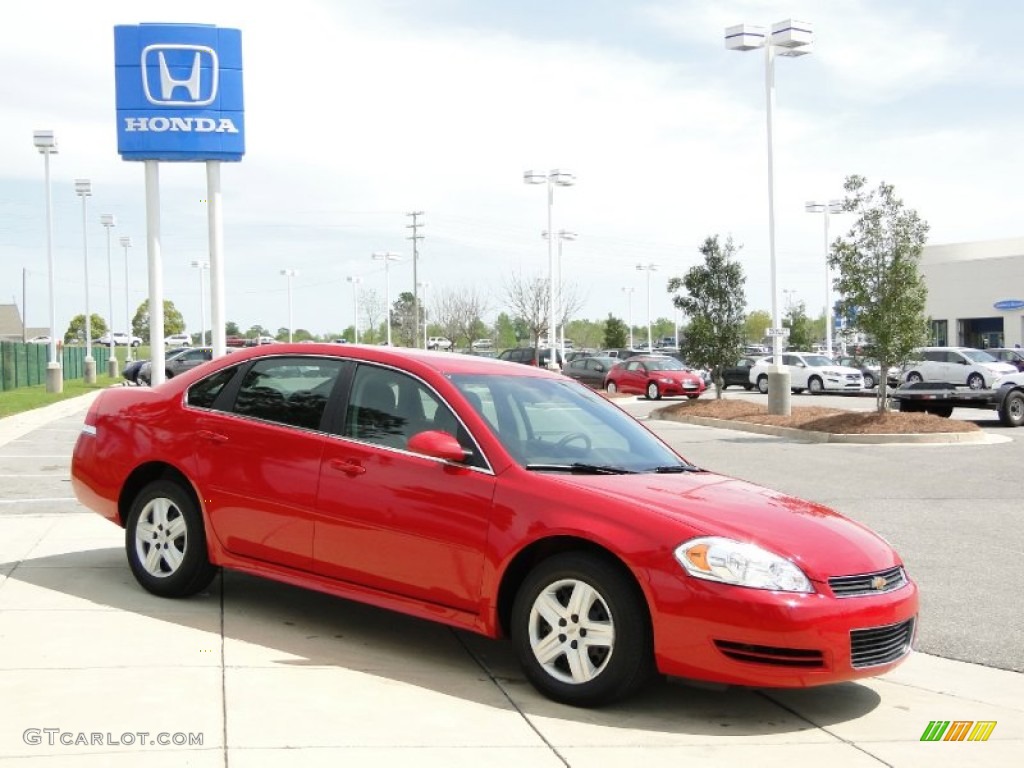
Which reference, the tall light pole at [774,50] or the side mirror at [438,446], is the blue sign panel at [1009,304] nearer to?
the tall light pole at [774,50]

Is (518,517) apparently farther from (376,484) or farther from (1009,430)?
(1009,430)

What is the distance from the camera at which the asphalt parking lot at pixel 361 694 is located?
4.59 metres

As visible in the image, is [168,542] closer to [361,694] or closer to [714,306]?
[361,694]

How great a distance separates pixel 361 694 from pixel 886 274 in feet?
59.3

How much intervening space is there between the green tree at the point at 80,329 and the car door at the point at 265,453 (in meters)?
137

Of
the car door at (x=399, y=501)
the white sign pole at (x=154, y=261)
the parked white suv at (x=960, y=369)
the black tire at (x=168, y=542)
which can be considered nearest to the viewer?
the car door at (x=399, y=501)

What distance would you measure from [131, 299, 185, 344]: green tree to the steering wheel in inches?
5082

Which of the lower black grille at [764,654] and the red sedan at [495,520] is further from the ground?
the red sedan at [495,520]

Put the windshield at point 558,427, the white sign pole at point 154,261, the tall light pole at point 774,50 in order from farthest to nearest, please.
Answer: the tall light pole at point 774,50, the white sign pole at point 154,261, the windshield at point 558,427

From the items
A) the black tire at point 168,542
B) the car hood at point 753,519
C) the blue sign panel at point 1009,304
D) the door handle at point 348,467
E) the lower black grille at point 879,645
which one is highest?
the blue sign panel at point 1009,304

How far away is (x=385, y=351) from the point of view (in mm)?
6539

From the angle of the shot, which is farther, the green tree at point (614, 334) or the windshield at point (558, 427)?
the green tree at point (614, 334)

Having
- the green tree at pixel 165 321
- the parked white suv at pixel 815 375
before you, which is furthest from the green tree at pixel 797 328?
the green tree at pixel 165 321

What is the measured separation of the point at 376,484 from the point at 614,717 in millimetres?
1692
